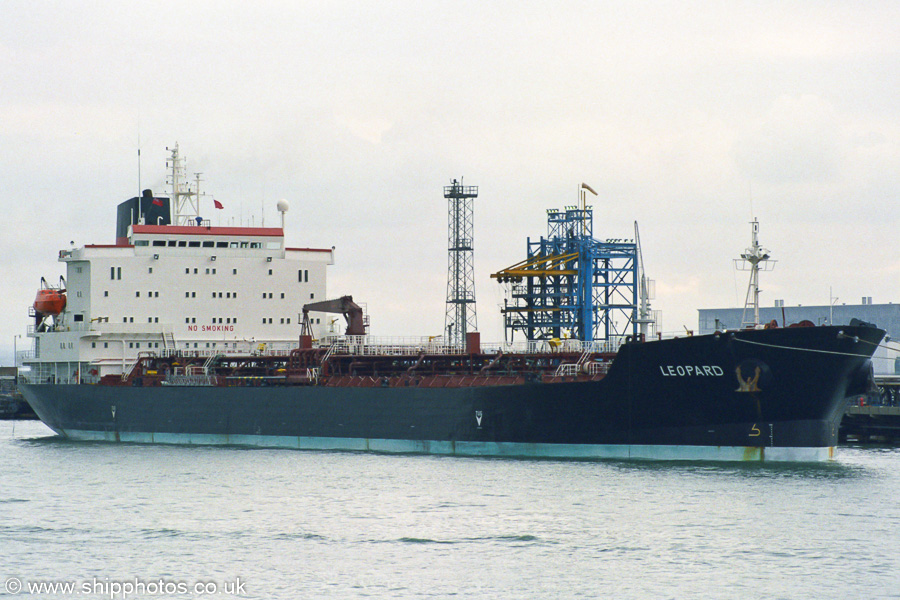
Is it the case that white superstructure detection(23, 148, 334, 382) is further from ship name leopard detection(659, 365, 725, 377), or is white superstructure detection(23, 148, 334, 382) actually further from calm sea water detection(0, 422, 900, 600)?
ship name leopard detection(659, 365, 725, 377)

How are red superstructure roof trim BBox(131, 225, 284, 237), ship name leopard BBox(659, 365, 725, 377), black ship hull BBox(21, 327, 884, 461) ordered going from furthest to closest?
red superstructure roof trim BBox(131, 225, 284, 237) → ship name leopard BBox(659, 365, 725, 377) → black ship hull BBox(21, 327, 884, 461)

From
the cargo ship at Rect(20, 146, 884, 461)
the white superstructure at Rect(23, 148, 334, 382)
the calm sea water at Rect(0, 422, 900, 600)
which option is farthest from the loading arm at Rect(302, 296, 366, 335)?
the calm sea water at Rect(0, 422, 900, 600)

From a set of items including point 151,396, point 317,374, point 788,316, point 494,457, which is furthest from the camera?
point 788,316

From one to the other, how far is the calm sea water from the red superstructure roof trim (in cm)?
1429

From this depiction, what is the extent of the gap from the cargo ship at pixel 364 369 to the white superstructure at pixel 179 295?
0.06 m

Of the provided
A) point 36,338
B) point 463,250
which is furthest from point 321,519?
point 463,250

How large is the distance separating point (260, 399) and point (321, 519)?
15.1 m

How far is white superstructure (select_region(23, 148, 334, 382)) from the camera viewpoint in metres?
41.7

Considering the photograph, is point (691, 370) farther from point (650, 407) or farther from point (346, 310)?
point (346, 310)

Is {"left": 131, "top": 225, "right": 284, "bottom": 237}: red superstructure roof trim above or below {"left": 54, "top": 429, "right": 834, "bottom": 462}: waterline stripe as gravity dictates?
above

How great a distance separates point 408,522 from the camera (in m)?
21.8

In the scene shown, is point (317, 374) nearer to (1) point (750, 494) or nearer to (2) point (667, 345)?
(2) point (667, 345)

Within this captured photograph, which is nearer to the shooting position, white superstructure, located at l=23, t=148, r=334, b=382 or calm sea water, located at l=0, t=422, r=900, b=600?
calm sea water, located at l=0, t=422, r=900, b=600

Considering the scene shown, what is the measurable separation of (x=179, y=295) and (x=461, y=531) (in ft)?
78.1
